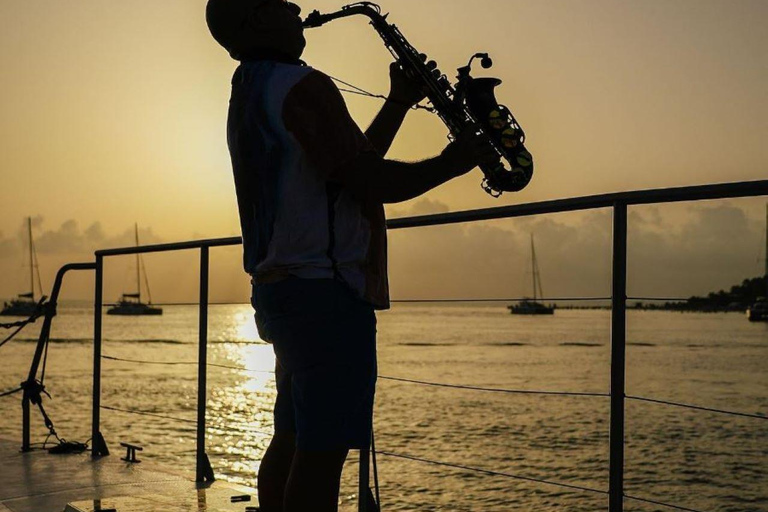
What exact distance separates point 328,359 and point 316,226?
9.2 inches

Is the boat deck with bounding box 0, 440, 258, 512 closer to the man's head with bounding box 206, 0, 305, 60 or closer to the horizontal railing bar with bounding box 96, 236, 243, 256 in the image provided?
the horizontal railing bar with bounding box 96, 236, 243, 256

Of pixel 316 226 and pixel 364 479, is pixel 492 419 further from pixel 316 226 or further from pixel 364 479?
pixel 316 226

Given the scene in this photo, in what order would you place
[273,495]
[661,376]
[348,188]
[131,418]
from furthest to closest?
[661,376], [131,418], [273,495], [348,188]

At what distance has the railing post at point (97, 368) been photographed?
4.26 meters

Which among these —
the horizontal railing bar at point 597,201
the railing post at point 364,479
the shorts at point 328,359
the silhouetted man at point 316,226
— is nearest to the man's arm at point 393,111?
the silhouetted man at point 316,226

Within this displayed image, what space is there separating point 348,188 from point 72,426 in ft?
63.6

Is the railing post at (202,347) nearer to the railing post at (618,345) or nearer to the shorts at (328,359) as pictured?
the railing post at (618,345)

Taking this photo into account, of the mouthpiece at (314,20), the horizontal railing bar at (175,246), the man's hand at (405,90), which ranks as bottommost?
the horizontal railing bar at (175,246)

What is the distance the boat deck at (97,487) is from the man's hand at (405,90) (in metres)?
1.35

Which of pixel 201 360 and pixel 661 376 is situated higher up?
pixel 201 360

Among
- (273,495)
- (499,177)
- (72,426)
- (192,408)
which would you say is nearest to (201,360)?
(273,495)

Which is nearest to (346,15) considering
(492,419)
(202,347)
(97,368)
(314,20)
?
(314,20)

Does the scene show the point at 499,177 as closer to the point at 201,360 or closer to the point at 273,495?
the point at 273,495

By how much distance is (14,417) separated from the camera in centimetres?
1952
